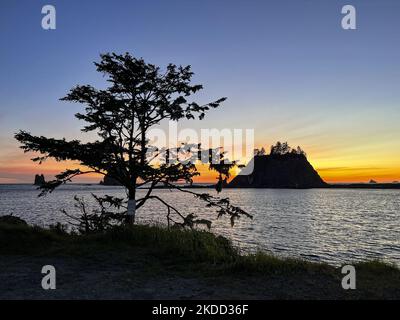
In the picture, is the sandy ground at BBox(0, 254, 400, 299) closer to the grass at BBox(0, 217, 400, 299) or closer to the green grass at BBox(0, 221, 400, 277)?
the grass at BBox(0, 217, 400, 299)

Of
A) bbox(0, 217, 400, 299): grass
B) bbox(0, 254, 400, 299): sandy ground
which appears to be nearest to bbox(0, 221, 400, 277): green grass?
bbox(0, 217, 400, 299): grass

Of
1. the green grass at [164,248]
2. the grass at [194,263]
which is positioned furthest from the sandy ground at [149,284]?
the green grass at [164,248]

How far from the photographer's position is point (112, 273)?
925cm

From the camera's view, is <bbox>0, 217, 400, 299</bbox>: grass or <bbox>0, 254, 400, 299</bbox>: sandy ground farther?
<bbox>0, 217, 400, 299</bbox>: grass

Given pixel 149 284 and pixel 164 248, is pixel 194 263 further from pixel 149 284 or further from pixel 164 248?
pixel 149 284

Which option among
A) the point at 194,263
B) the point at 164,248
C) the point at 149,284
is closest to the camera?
the point at 149,284

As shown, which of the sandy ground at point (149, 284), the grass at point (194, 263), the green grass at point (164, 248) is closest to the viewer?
the sandy ground at point (149, 284)

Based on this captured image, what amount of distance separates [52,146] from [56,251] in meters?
4.56

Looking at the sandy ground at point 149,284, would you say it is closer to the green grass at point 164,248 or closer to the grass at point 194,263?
the grass at point 194,263

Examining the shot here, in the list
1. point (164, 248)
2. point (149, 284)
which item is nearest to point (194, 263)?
point (164, 248)
